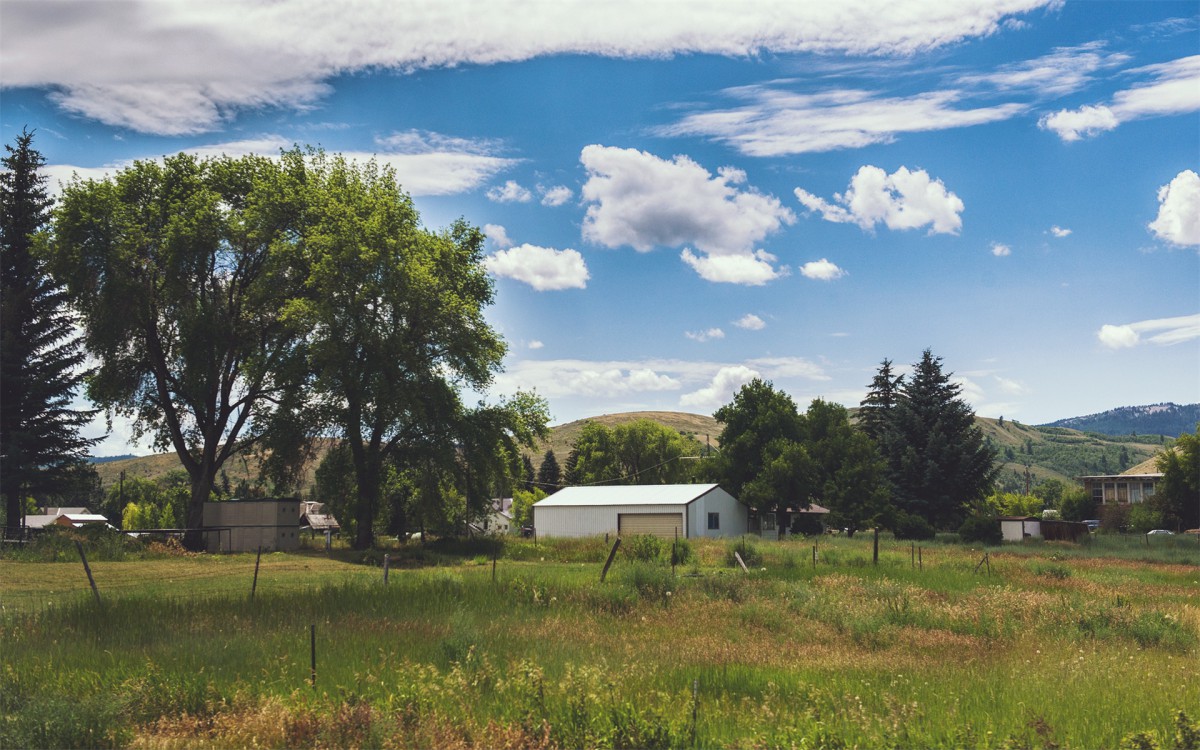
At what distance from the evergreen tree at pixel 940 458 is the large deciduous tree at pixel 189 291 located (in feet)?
152

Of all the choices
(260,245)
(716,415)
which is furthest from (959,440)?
(260,245)

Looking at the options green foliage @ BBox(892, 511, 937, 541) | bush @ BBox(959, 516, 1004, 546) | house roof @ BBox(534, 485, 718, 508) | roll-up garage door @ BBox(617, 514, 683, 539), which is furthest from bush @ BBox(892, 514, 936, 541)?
roll-up garage door @ BBox(617, 514, 683, 539)

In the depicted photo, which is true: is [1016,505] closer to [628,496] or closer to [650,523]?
[628,496]

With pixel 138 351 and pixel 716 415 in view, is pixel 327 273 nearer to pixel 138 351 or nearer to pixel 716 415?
pixel 138 351

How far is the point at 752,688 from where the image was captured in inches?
485

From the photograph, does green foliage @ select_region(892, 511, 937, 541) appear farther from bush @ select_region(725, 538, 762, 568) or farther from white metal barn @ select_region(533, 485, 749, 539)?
bush @ select_region(725, 538, 762, 568)

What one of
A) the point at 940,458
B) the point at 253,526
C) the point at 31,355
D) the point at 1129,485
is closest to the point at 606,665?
the point at 253,526

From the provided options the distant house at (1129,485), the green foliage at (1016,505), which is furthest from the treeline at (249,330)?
the distant house at (1129,485)

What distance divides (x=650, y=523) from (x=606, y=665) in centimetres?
5242

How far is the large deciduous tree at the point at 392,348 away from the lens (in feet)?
149

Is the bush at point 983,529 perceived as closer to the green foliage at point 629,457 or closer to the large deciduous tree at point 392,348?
the large deciduous tree at point 392,348

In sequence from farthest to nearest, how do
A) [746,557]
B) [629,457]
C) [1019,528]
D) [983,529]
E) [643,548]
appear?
[629,457] → [1019,528] → [983,529] → [643,548] → [746,557]

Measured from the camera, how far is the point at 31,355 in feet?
163

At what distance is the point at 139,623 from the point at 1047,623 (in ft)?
58.0
